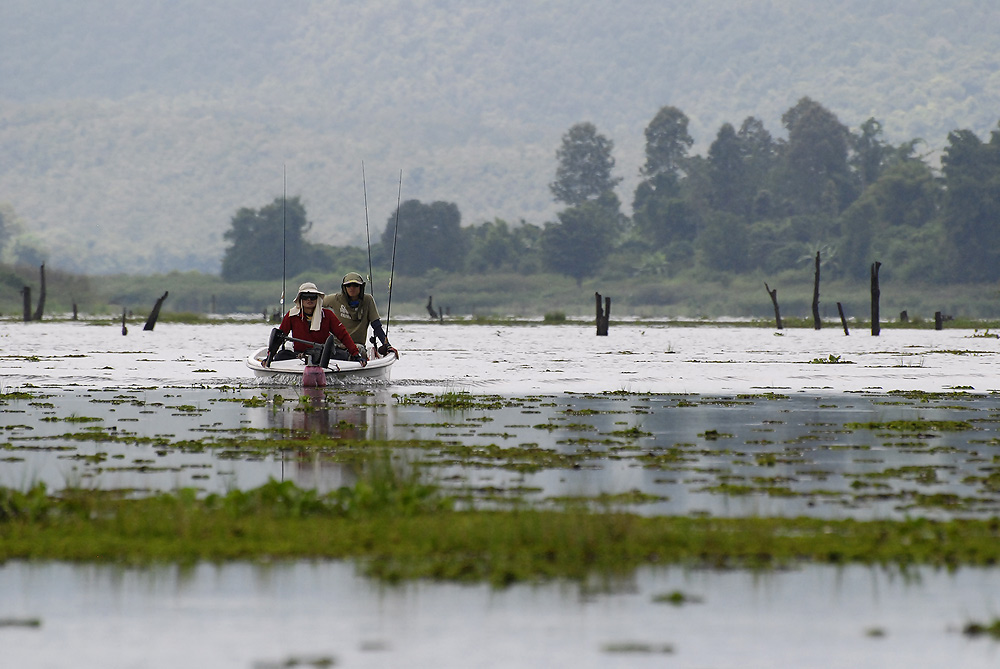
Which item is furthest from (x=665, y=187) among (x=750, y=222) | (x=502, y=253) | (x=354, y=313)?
(x=354, y=313)

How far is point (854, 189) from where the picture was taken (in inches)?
6757

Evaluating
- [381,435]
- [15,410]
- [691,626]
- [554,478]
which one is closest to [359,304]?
[15,410]

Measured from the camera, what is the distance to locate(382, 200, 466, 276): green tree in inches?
7096

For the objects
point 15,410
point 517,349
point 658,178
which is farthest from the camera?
point 658,178

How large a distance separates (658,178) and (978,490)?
17103cm

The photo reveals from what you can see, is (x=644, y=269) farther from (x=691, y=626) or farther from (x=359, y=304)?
(x=691, y=626)

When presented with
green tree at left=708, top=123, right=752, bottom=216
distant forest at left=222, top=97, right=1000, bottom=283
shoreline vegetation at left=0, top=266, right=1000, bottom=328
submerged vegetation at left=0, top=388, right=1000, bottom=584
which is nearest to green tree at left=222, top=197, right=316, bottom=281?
distant forest at left=222, top=97, right=1000, bottom=283

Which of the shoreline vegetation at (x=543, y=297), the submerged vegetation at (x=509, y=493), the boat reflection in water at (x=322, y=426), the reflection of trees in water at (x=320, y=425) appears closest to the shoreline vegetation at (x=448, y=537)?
the submerged vegetation at (x=509, y=493)

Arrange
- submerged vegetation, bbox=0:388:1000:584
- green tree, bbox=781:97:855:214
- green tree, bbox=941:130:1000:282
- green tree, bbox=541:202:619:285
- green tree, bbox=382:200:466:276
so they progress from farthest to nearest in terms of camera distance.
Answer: green tree, bbox=382:200:466:276, green tree, bbox=781:97:855:214, green tree, bbox=541:202:619:285, green tree, bbox=941:130:1000:282, submerged vegetation, bbox=0:388:1000:584

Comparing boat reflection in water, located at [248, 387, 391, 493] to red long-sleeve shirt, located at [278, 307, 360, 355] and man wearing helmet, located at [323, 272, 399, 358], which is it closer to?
red long-sleeve shirt, located at [278, 307, 360, 355]

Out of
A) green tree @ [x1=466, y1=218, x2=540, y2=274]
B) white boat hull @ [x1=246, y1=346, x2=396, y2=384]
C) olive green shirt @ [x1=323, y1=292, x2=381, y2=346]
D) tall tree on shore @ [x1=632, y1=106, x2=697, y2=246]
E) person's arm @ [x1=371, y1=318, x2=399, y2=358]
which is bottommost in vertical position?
white boat hull @ [x1=246, y1=346, x2=396, y2=384]

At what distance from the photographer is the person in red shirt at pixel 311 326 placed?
89.2 feet

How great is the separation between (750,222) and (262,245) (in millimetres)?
56148

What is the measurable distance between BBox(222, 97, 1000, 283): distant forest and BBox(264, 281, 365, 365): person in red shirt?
399 ft
